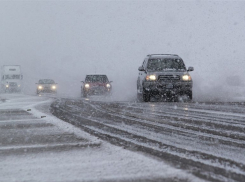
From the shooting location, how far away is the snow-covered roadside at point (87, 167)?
315 cm

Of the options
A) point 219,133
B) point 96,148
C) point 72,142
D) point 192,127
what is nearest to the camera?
point 96,148

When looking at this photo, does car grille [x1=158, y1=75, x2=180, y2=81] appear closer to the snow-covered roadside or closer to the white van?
the snow-covered roadside

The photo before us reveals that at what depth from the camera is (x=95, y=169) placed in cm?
344

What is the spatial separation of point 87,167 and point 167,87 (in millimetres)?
11530

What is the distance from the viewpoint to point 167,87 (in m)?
14.9

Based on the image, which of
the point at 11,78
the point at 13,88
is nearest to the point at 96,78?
the point at 13,88

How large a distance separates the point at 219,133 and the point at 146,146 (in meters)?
1.66

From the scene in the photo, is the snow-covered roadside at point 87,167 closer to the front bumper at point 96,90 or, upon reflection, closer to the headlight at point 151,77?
the headlight at point 151,77

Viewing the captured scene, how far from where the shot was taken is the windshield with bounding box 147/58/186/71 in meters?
15.6

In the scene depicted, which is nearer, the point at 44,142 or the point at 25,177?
the point at 25,177

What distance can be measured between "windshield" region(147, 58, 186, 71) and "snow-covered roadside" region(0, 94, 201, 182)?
444 inches

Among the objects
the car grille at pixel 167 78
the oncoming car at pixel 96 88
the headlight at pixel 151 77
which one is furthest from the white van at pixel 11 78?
the car grille at pixel 167 78

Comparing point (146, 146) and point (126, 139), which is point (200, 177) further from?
point (126, 139)

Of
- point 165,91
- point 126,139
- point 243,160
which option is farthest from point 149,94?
point 243,160
